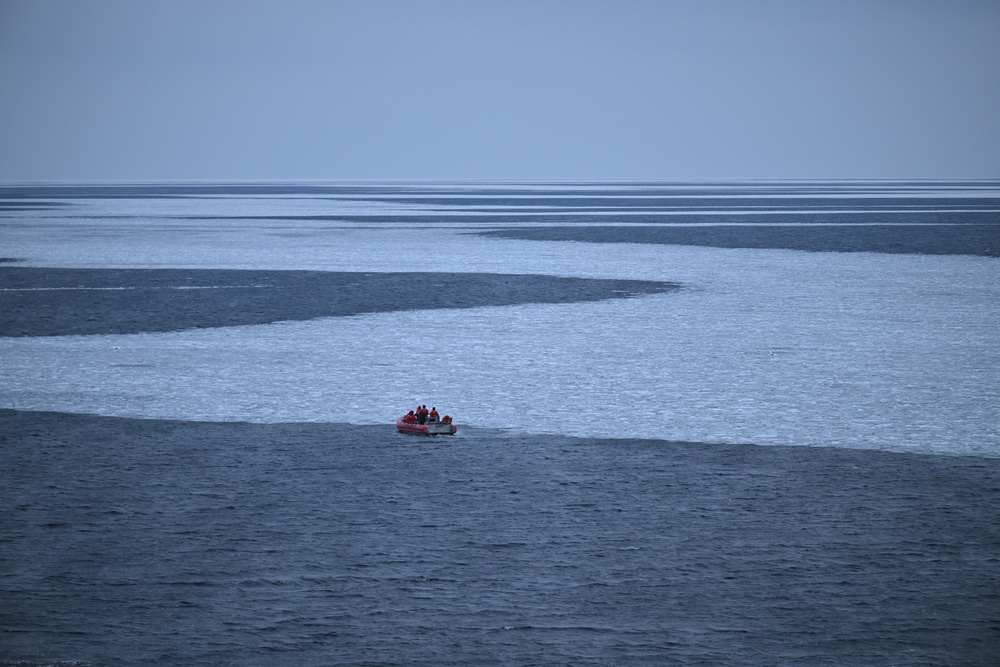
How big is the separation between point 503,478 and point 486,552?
5.96 feet

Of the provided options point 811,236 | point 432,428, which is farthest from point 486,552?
point 811,236

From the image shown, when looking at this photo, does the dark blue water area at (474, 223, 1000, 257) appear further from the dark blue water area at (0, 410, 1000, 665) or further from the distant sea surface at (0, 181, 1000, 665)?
the dark blue water area at (0, 410, 1000, 665)

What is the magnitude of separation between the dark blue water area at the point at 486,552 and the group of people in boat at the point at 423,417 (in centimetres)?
20

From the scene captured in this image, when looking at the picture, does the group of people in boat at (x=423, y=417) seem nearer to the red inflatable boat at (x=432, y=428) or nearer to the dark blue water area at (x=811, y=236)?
the red inflatable boat at (x=432, y=428)

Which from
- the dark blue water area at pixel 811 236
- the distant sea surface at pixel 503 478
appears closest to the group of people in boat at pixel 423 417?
the distant sea surface at pixel 503 478

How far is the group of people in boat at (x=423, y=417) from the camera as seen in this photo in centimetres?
1135

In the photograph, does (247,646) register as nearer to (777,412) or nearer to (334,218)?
(777,412)

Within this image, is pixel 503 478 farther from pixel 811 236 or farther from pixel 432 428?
pixel 811 236

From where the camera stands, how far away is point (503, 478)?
984 cm

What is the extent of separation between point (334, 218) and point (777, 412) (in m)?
42.6

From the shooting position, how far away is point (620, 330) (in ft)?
58.4

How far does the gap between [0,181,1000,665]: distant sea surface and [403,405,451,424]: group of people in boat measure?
0.65ft

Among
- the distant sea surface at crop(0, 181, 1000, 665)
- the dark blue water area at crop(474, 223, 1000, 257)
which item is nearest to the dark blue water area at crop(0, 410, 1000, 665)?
the distant sea surface at crop(0, 181, 1000, 665)

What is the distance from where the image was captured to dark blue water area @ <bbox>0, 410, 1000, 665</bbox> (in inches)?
260
